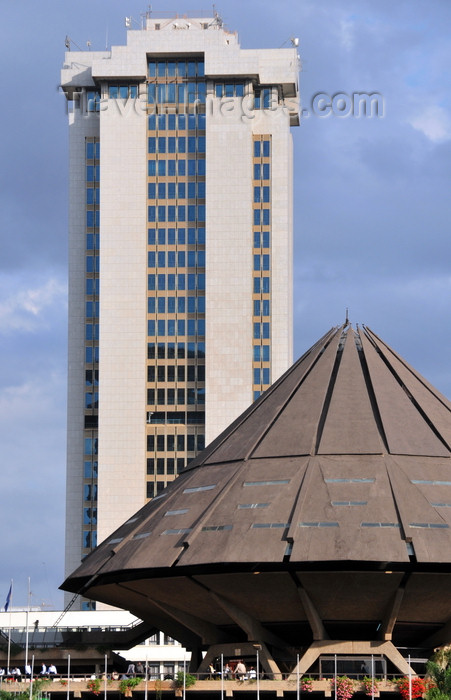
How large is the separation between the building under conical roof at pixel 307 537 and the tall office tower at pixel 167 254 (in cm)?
5672

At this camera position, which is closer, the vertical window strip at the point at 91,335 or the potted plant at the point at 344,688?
the potted plant at the point at 344,688

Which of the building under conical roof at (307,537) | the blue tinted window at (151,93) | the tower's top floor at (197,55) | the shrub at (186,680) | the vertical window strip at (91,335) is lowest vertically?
the shrub at (186,680)

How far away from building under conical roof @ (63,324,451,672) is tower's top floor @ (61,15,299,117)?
225ft

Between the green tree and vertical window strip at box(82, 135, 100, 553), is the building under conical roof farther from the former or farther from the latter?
vertical window strip at box(82, 135, 100, 553)

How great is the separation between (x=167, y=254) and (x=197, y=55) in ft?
69.5

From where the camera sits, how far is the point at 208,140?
13788 cm

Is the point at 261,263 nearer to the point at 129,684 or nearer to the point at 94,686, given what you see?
the point at 94,686

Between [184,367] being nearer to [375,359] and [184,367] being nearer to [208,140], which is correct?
[208,140]

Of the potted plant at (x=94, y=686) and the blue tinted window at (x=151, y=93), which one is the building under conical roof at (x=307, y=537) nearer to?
the potted plant at (x=94, y=686)

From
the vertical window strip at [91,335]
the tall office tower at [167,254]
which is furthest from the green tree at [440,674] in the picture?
the vertical window strip at [91,335]

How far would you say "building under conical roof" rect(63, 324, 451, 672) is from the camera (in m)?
62.8

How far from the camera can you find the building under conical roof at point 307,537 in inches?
2473

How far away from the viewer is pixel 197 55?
460 ft

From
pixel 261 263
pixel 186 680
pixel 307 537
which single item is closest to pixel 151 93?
pixel 261 263
